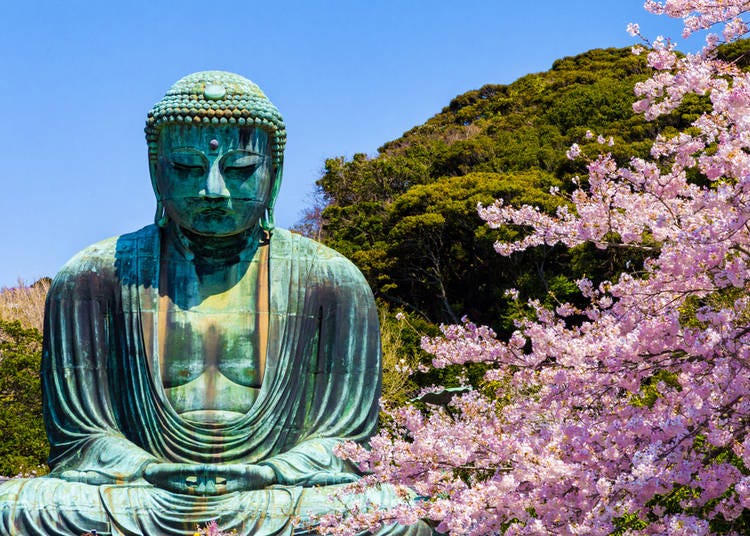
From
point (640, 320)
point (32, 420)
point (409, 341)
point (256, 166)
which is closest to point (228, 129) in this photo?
point (256, 166)

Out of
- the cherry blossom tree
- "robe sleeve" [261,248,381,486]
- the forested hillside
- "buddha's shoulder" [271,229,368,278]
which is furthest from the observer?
the forested hillside

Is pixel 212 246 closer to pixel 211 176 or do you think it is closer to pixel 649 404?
pixel 211 176

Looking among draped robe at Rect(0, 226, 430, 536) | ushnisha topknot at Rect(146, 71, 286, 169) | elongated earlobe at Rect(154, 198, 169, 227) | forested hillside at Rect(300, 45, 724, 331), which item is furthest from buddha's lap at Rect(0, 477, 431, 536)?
forested hillside at Rect(300, 45, 724, 331)

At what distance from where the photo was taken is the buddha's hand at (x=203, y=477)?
21.0 feet

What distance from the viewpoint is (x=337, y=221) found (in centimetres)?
3005

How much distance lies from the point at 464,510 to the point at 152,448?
1.80 metres

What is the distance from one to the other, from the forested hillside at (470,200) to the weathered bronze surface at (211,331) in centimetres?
1424

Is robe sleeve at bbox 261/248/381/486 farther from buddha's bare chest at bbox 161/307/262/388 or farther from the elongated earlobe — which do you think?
the elongated earlobe

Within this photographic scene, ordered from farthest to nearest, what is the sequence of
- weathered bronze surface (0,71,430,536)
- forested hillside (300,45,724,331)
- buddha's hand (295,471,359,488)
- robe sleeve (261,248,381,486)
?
forested hillside (300,45,724,331), robe sleeve (261,248,381,486), weathered bronze surface (0,71,430,536), buddha's hand (295,471,359,488)

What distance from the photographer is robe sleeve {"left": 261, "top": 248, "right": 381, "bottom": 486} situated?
23.6 feet

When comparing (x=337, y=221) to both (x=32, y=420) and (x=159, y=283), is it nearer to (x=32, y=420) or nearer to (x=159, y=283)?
(x=32, y=420)

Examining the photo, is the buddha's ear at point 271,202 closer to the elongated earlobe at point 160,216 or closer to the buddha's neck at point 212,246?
the buddha's neck at point 212,246

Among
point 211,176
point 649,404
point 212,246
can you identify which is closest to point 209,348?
point 212,246

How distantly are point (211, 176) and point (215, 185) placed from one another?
0.06 meters
